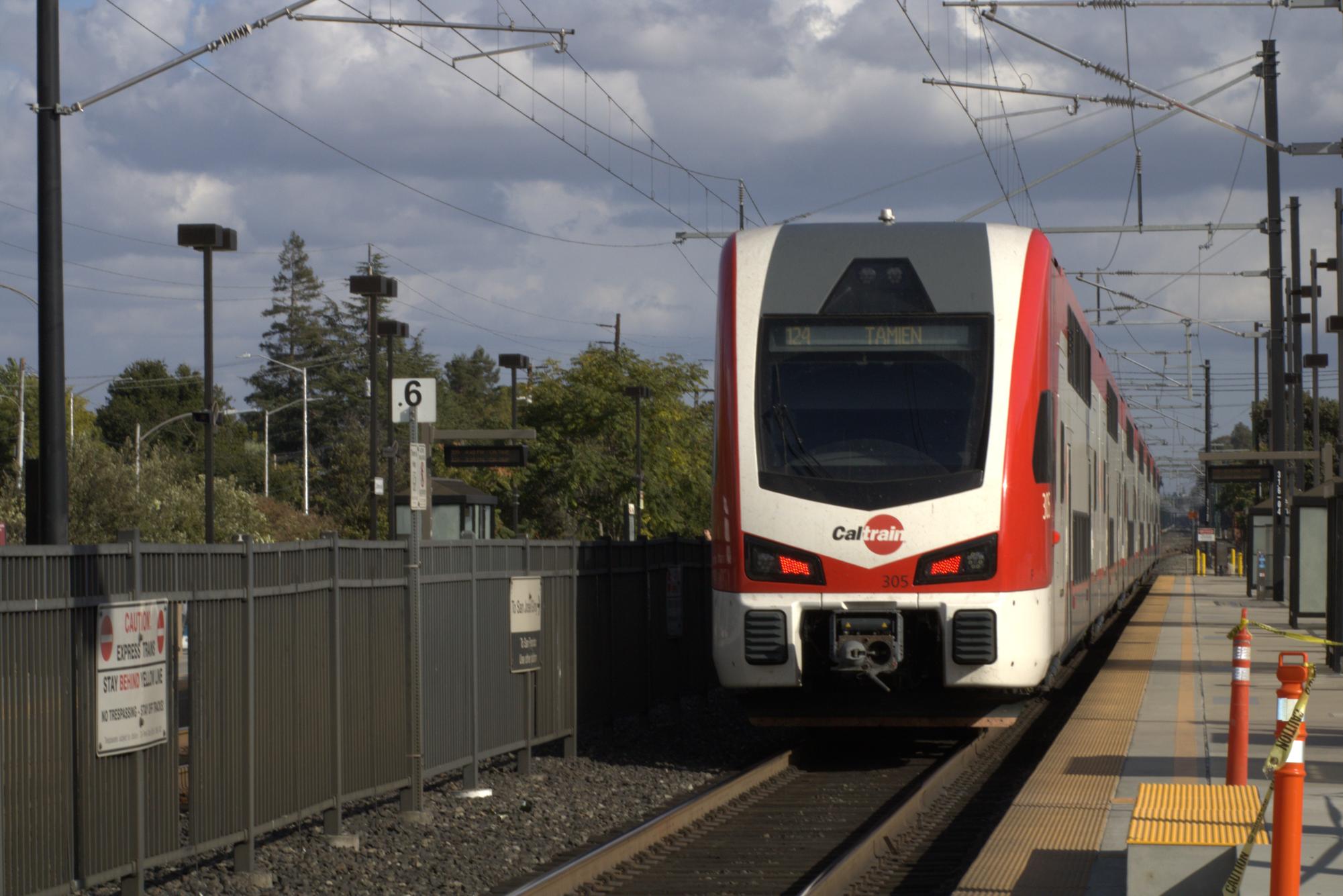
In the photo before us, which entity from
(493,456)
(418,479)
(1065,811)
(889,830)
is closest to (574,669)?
(418,479)

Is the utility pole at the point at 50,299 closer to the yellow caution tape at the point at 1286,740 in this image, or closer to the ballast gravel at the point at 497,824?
the ballast gravel at the point at 497,824

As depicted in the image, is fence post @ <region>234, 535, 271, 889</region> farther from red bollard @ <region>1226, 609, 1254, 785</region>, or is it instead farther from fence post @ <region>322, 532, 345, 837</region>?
red bollard @ <region>1226, 609, 1254, 785</region>

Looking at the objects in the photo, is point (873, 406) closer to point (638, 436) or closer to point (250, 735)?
point (250, 735)

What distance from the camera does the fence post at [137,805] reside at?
7969 millimetres

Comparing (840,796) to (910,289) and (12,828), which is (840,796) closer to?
(910,289)

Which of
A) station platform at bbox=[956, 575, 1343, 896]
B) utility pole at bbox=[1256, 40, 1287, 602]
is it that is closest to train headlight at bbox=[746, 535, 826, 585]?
station platform at bbox=[956, 575, 1343, 896]

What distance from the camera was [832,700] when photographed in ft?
42.5

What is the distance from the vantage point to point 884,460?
492 inches

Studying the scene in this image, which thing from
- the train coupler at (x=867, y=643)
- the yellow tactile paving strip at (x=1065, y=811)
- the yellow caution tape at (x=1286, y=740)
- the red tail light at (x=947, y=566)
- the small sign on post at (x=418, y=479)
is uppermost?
the small sign on post at (x=418, y=479)

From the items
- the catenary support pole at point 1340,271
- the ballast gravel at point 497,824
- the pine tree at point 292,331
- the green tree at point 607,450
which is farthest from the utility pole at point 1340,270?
the pine tree at point 292,331

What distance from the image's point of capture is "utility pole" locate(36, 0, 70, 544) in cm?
1273

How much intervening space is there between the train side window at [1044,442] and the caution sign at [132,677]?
6.67m

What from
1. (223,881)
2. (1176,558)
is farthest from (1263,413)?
(223,881)

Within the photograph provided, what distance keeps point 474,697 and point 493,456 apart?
53.1 feet
